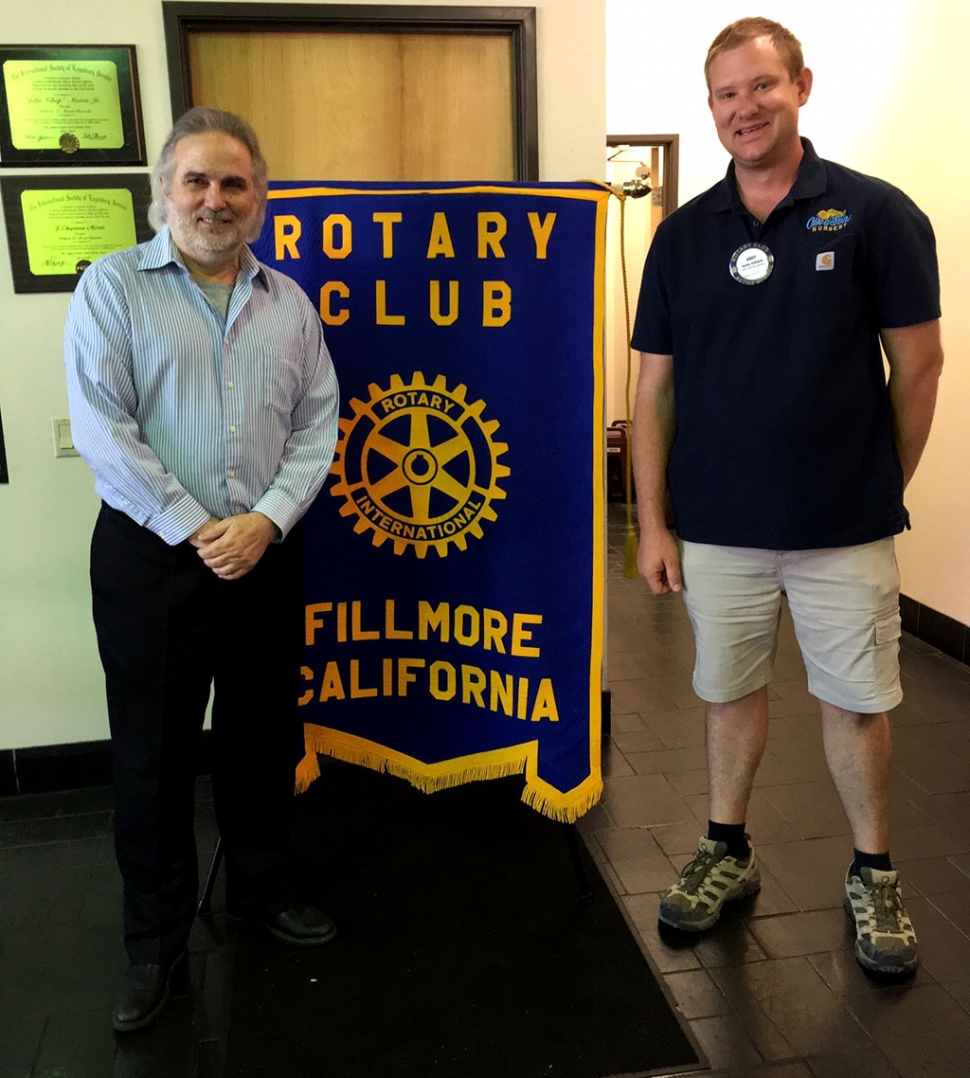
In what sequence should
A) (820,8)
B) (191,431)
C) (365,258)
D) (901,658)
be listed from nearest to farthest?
(191,431)
(365,258)
(901,658)
(820,8)

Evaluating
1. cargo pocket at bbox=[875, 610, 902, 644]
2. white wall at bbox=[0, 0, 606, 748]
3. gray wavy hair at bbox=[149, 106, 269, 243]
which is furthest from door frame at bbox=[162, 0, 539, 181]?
cargo pocket at bbox=[875, 610, 902, 644]

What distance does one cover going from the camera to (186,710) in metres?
1.73

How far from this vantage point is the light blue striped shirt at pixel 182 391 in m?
1.58

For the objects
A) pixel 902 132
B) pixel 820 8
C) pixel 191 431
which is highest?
pixel 820 8

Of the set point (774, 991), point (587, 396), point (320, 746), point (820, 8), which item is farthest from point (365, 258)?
point (820, 8)

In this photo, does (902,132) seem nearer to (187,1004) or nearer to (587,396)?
(587,396)

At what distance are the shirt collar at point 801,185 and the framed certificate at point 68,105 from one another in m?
1.45

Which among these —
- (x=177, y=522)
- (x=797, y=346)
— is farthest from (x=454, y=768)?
(x=797, y=346)

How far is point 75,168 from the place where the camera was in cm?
233

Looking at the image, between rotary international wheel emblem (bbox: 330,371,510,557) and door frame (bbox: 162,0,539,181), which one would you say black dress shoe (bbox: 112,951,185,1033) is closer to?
rotary international wheel emblem (bbox: 330,371,510,557)

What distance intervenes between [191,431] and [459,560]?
0.67 m

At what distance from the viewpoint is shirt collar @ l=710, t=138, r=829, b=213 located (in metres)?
1.69

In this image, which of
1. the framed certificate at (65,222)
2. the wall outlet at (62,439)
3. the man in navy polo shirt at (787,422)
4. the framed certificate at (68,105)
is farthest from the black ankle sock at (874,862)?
the framed certificate at (68,105)

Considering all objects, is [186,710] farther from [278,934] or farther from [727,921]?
[727,921]
